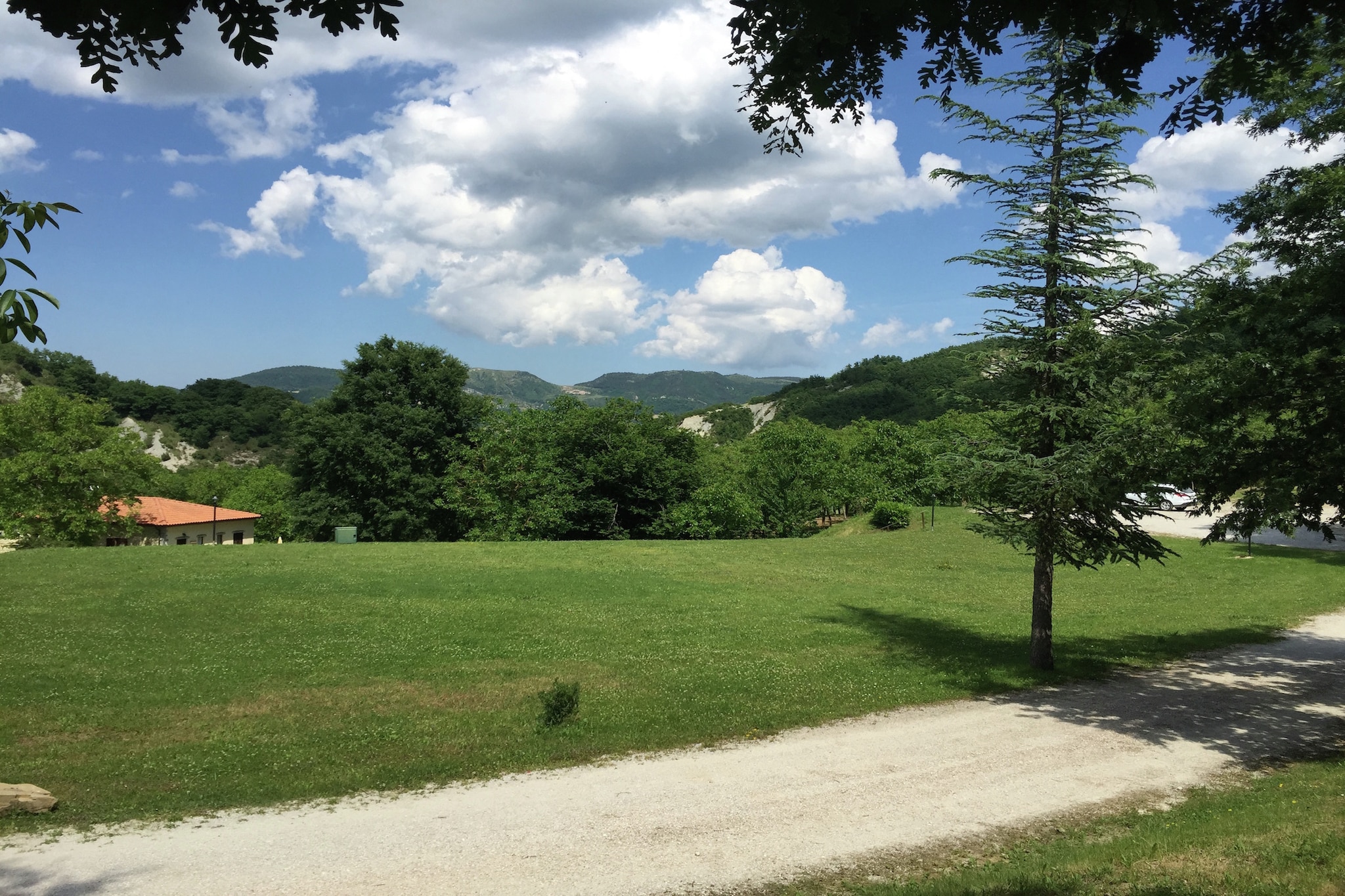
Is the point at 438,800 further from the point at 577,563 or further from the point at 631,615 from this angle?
the point at 577,563

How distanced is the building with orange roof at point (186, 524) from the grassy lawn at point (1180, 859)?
66.2 metres

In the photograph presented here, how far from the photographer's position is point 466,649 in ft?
60.3

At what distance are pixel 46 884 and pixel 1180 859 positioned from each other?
10802mm

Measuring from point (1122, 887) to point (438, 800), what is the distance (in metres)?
7.43

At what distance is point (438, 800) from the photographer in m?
9.77

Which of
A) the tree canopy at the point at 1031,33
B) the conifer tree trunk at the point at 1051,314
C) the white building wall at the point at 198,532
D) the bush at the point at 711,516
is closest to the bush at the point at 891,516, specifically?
the bush at the point at 711,516

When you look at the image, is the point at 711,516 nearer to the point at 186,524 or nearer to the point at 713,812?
the point at 713,812

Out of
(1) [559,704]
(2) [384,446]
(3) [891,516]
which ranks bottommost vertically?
(1) [559,704]

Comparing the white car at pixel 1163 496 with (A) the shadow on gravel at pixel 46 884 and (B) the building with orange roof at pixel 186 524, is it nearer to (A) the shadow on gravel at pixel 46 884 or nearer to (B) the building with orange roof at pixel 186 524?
(A) the shadow on gravel at pixel 46 884

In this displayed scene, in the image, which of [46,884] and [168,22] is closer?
[168,22]

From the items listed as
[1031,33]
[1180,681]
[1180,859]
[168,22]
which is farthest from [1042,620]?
[168,22]

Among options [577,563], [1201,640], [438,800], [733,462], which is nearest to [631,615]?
[577,563]

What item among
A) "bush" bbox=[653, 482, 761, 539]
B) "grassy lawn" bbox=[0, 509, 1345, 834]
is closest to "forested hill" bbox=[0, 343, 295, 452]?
"bush" bbox=[653, 482, 761, 539]

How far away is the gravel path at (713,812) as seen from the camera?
7.83 m
